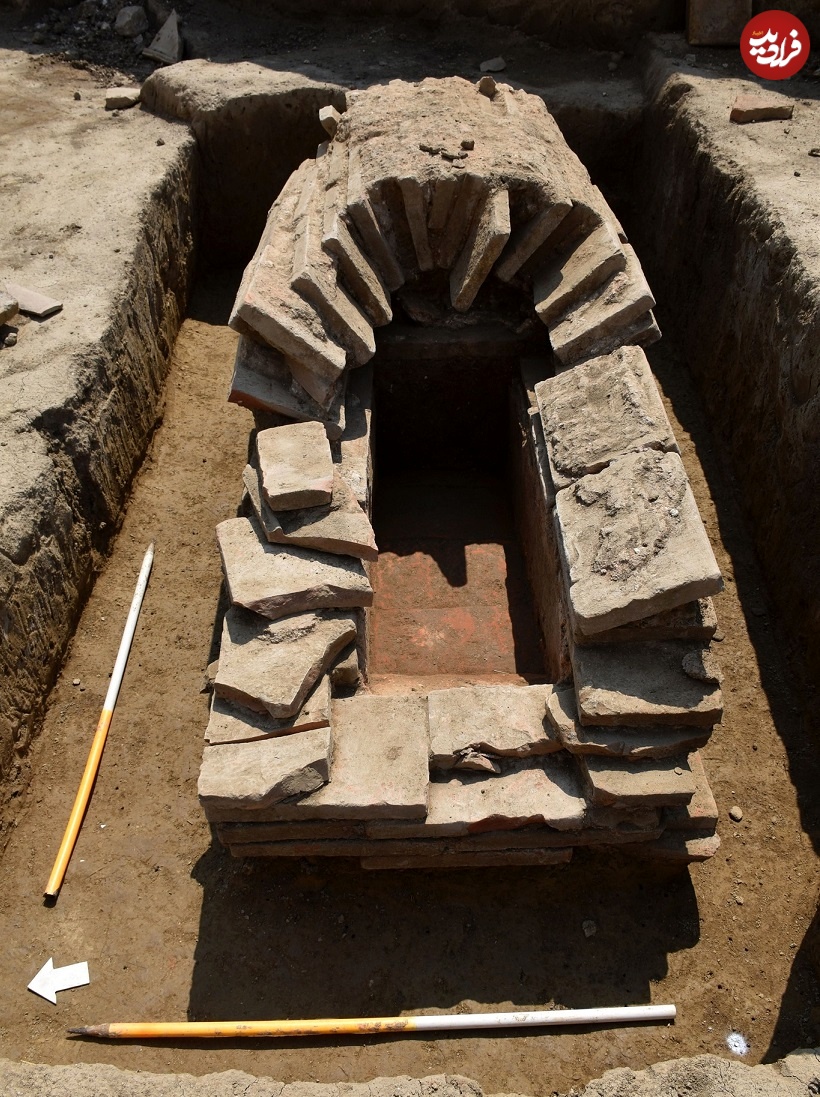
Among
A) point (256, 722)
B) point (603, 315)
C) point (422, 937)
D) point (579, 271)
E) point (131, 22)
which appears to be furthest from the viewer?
point (131, 22)

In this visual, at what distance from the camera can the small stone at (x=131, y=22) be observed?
866 cm

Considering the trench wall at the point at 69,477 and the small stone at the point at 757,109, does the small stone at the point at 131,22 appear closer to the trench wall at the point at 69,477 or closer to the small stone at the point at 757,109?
the trench wall at the point at 69,477

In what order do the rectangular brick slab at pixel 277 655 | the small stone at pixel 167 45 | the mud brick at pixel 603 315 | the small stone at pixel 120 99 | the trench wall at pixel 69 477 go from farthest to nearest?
the small stone at pixel 167 45 → the small stone at pixel 120 99 → the mud brick at pixel 603 315 → the trench wall at pixel 69 477 → the rectangular brick slab at pixel 277 655

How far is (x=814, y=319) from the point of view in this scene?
4.99m

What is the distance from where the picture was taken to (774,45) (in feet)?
25.9

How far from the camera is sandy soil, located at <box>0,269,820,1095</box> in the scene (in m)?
3.52

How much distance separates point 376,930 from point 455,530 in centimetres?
287

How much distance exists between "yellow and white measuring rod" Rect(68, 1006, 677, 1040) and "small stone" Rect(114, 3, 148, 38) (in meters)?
9.44

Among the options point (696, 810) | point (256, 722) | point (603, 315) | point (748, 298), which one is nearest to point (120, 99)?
point (603, 315)

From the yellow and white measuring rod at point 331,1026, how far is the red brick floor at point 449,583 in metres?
1.88

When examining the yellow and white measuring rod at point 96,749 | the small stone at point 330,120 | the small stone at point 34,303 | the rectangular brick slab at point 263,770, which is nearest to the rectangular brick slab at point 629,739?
the rectangular brick slab at point 263,770

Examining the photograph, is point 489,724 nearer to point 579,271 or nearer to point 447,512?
point 447,512

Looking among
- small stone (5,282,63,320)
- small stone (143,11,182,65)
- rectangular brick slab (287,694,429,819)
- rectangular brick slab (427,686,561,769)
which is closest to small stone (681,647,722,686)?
rectangular brick slab (427,686,561,769)

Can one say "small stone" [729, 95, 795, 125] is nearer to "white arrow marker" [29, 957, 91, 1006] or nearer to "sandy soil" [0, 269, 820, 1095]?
"sandy soil" [0, 269, 820, 1095]
